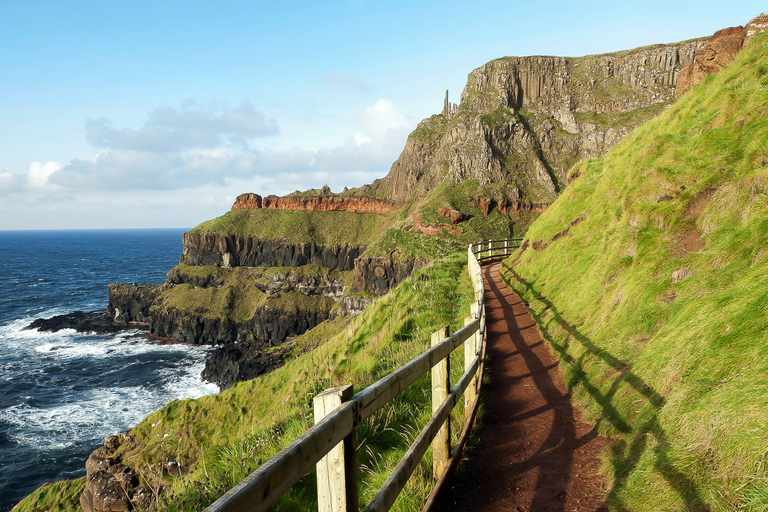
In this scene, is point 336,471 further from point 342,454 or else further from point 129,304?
point 129,304

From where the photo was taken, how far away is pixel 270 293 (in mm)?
74375

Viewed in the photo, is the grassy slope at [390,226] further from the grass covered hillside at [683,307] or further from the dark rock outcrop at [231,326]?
the grass covered hillside at [683,307]

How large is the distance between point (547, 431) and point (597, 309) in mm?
3623

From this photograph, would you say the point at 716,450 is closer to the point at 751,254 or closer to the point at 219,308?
the point at 751,254

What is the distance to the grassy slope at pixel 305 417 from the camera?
14.5ft

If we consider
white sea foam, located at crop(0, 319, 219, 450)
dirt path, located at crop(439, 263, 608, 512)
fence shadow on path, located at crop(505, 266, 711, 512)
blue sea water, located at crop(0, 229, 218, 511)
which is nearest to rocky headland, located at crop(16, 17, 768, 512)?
white sea foam, located at crop(0, 319, 219, 450)

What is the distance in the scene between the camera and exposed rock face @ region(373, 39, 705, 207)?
79.6 m

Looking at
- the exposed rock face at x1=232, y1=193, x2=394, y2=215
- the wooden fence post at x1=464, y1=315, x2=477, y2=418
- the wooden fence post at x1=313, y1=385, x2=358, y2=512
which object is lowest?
the wooden fence post at x1=464, y1=315, x2=477, y2=418

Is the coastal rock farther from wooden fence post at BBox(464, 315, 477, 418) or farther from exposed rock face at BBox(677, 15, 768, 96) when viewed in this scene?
wooden fence post at BBox(464, 315, 477, 418)

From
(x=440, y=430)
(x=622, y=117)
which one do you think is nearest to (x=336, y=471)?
(x=440, y=430)

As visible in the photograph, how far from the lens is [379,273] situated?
64562mm

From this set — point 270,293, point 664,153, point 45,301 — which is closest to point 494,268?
point 664,153

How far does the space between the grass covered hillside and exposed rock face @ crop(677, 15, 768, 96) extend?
2164 mm

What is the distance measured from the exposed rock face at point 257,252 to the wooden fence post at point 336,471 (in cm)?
8208
